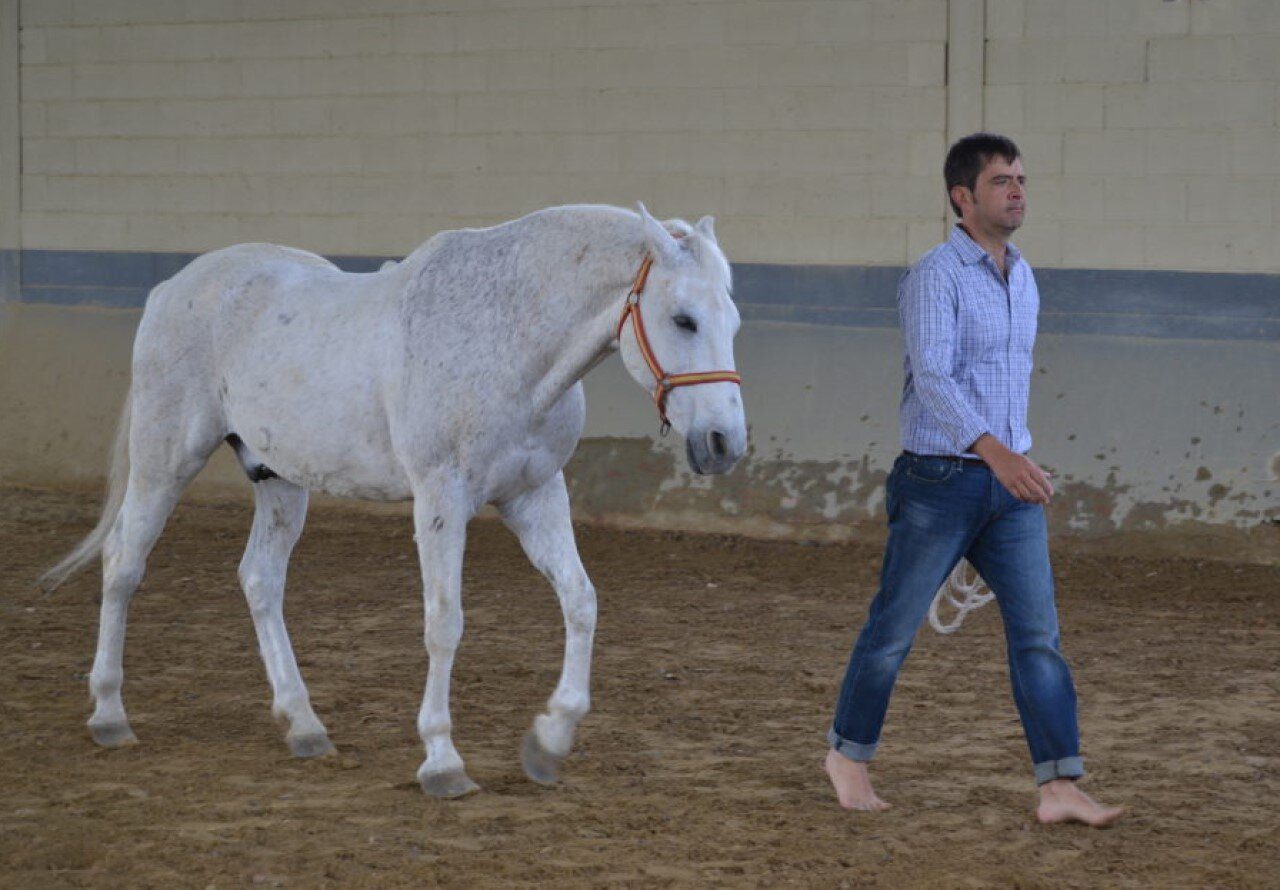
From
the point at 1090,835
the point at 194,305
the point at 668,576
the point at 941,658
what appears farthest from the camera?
the point at 668,576

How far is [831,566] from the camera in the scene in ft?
30.7

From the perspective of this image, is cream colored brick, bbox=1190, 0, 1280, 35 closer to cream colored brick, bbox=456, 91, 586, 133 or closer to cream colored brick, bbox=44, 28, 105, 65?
cream colored brick, bbox=456, 91, 586, 133

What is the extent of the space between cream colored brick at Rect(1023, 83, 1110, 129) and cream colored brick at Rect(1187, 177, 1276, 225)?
0.67 meters

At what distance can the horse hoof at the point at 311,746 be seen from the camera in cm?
547

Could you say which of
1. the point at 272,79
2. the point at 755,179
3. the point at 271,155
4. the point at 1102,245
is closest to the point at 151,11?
the point at 272,79

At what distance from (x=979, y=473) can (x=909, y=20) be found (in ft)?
19.7

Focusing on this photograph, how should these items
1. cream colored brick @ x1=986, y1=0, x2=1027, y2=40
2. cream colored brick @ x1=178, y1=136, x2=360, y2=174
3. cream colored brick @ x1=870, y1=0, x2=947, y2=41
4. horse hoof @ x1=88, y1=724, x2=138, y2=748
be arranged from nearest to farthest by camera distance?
horse hoof @ x1=88, y1=724, x2=138, y2=748
cream colored brick @ x1=986, y1=0, x2=1027, y2=40
cream colored brick @ x1=870, y1=0, x2=947, y2=41
cream colored brick @ x1=178, y1=136, x2=360, y2=174

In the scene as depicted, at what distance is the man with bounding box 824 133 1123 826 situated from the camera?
450cm

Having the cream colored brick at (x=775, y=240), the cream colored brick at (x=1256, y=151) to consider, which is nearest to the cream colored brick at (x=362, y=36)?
the cream colored brick at (x=775, y=240)

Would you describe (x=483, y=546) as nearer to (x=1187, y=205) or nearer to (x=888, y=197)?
(x=888, y=197)

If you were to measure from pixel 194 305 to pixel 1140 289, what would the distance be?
573 cm

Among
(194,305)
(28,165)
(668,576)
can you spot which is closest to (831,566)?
(668,576)

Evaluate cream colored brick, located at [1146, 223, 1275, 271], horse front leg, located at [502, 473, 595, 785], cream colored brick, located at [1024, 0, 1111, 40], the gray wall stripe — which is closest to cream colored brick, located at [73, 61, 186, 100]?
the gray wall stripe

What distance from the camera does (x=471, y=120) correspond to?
10.8 m
